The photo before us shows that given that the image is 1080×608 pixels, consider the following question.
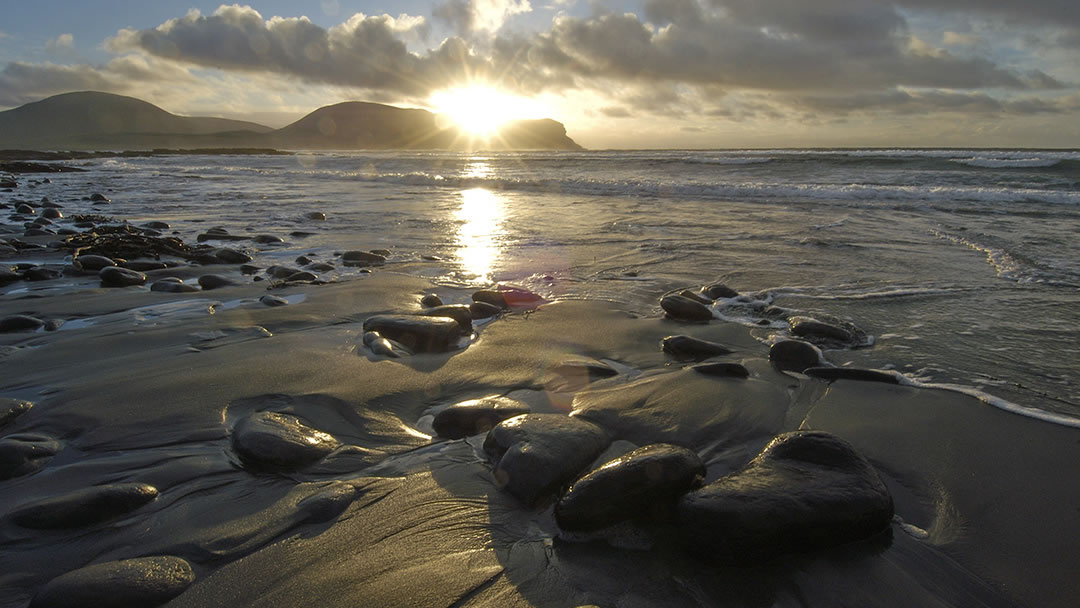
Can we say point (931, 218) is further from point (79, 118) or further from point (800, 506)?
point (79, 118)

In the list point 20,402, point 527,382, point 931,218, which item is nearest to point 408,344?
point 527,382

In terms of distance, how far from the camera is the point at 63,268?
209 inches

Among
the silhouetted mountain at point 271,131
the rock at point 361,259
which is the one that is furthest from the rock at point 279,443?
the silhouetted mountain at point 271,131

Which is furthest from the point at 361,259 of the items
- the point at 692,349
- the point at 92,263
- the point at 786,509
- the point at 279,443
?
the point at 786,509

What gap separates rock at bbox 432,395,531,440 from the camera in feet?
7.66

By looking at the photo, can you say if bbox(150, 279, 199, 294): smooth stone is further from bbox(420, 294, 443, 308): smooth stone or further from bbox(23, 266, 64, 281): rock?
bbox(420, 294, 443, 308): smooth stone

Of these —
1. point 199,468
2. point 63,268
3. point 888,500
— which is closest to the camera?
point 888,500

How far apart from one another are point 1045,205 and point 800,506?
12804mm

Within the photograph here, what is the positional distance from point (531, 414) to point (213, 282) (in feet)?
12.2

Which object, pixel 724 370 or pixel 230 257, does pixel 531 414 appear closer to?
pixel 724 370

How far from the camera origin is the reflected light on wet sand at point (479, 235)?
5730 millimetres

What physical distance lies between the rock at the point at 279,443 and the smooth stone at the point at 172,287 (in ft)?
9.38

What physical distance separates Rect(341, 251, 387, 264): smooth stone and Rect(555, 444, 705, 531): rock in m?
4.61

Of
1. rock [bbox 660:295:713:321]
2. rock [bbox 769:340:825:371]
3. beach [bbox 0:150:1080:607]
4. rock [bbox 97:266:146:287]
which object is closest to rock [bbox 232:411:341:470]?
beach [bbox 0:150:1080:607]
